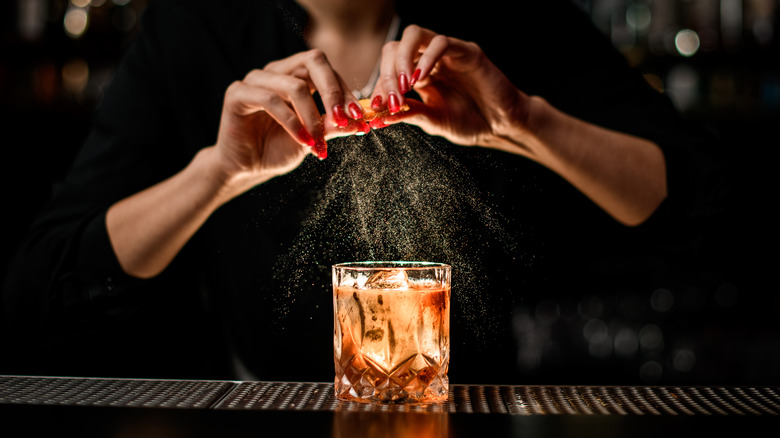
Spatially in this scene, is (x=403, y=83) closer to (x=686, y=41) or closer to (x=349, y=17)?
(x=349, y=17)

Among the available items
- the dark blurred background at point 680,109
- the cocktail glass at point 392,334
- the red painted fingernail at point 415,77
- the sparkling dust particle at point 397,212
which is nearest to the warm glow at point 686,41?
the dark blurred background at point 680,109

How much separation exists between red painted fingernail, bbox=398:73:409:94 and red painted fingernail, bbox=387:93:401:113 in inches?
1.0

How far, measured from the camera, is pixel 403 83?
3.49ft

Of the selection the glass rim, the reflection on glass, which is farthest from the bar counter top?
the glass rim

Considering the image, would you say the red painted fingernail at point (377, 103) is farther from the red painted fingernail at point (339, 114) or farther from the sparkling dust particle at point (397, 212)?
the sparkling dust particle at point (397, 212)

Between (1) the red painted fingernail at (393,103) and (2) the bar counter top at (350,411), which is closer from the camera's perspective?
(2) the bar counter top at (350,411)

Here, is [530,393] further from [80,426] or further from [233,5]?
[233,5]

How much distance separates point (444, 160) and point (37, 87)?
1.59 meters

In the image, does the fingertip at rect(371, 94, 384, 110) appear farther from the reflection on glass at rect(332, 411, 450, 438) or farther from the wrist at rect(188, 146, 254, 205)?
the reflection on glass at rect(332, 411, 450, 438)

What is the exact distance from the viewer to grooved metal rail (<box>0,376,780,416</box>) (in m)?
0.83

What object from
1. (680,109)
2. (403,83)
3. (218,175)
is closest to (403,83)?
(403,83)

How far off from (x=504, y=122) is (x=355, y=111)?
35 centimetres

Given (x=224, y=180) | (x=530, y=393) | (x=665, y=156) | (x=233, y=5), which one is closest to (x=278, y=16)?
(x=233, y=5)

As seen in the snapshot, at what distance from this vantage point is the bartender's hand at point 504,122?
1.10 m
